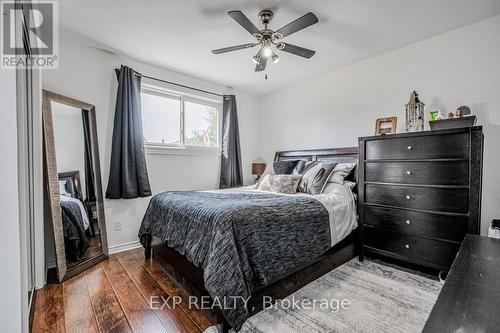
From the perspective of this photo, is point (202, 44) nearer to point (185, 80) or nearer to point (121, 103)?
point (185, 80)

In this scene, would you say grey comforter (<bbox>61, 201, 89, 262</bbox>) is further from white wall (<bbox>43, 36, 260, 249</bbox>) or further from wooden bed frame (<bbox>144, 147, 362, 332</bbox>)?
wooden bed frame (<bbox>144, 147, 362, 332</bbox>)

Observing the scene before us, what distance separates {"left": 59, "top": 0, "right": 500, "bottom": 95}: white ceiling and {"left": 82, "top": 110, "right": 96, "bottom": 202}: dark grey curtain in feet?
3.06

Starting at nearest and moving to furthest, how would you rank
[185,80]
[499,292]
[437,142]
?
1. [499,292]
2. [437,142]
3. [185,80]

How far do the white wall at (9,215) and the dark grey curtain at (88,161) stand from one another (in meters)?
1.77

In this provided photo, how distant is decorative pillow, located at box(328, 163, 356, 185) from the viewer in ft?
9.23

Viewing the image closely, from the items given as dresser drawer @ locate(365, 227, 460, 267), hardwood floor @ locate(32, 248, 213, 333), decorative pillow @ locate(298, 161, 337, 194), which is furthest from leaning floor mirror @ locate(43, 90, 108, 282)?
dresser drawer @ locate(365, 227, 460, 267)

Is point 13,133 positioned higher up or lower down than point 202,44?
lower down

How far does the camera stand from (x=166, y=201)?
235 centimetres

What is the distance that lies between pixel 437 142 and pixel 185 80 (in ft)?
10.9

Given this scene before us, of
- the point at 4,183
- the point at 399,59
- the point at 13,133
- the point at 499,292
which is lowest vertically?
the point at 499,292

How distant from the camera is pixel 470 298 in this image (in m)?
0.77

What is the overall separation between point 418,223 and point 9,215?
2909mm

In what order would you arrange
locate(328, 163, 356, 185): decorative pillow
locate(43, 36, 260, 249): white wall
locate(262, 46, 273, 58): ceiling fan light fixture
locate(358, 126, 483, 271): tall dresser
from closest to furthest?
locate(358, 126, 483, 271): tall dresser
locate(262, 46, 273, 58): ceiling fan light fixture
locate(43, 36, 260, 249): white wall
locate(328, 163, 356, 185): decorative pillow

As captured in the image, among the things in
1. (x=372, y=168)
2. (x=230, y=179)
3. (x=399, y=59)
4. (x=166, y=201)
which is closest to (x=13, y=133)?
(x=166, y=201)
